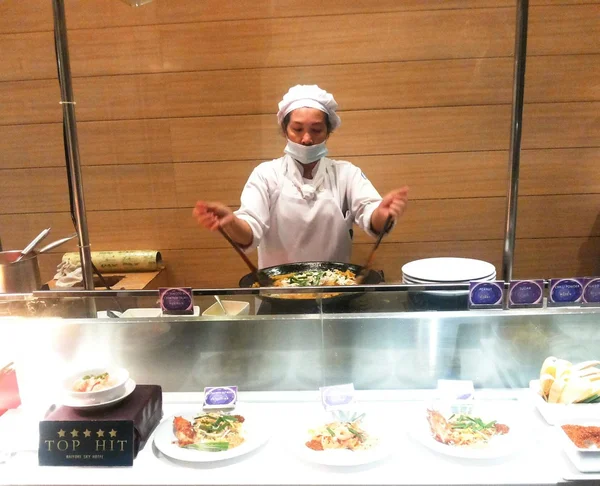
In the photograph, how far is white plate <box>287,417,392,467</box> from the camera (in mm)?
1061

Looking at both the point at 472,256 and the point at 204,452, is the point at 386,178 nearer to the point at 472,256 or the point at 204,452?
the point at 472,256

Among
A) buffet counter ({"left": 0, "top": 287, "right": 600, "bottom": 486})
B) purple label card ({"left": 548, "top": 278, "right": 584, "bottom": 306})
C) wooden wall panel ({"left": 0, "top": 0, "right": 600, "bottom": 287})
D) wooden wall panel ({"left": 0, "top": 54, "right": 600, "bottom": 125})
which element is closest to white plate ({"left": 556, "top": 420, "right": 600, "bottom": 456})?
buffet counter ({"left": 0, "top": 287, "right": 600, "bottom": 486})

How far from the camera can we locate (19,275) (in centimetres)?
168

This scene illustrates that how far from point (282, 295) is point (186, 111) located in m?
2.20

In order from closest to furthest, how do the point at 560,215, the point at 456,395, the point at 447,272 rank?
1. the point at 456,395
2. the point at 447,272
3. the point at 560,215

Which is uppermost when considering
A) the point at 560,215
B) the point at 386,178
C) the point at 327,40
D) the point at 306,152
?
the point at 327,40

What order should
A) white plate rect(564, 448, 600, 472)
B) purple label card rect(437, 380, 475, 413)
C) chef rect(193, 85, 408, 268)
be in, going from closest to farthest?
white plate rect(564, 448, 600, 472), purple label card rect(437, 380, 475, 413), chef rect(193, 85, 408, 268)

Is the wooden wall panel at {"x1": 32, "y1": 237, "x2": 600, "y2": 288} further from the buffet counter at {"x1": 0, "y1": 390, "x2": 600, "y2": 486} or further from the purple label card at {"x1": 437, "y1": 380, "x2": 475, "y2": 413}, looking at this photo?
the buffet counter at {"x1": 0, "y1": 390, "x2": 600, "y2": 486}

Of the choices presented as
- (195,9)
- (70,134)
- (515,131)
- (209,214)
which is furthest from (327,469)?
(195,9)

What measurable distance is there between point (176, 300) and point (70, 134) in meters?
0.60

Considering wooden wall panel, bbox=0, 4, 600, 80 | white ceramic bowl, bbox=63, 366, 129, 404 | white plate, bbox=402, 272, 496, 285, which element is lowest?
white ceramic bowl, bbox=63, 366, 129, 404

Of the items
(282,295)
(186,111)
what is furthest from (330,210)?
(186,111)

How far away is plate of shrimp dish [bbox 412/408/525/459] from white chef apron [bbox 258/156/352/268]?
1194mm

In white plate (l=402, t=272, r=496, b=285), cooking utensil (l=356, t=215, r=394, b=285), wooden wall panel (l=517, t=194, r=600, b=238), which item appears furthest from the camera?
wooden wall panel (l=517, t=194, r=600, b=238)
